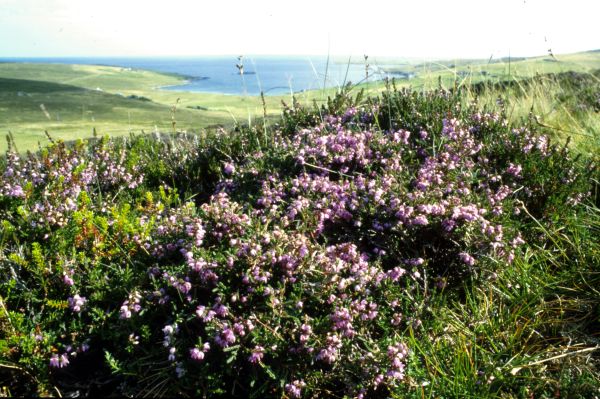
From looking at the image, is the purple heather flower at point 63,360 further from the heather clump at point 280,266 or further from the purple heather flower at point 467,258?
the purple heather flower at point 467,258

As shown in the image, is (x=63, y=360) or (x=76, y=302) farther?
(x=76, y=302)

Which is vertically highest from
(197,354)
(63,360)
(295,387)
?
(197,354)

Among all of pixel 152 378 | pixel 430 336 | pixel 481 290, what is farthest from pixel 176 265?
pixel 481 290

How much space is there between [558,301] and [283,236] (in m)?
2.17

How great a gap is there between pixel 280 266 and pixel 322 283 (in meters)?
0.31

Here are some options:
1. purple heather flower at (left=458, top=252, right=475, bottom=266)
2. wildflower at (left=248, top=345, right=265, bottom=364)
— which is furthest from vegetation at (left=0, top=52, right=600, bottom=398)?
purple heather flower at (left=458, top=252, right=475, bottom=266)

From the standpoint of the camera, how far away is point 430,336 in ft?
10.2

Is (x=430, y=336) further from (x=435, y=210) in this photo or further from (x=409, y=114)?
(x=409, y=114)

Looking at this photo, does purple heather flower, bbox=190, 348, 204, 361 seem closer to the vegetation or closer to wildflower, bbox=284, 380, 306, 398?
the vegetation

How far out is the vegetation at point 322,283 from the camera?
8.65 ft

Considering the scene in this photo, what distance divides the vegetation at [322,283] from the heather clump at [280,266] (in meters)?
0.02

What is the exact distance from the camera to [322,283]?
2.83 meters

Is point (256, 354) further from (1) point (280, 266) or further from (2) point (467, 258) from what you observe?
(2) point (467, 258)

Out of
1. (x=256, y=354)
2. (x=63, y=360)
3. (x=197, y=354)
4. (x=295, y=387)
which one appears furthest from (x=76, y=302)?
(x=295, y=387)
